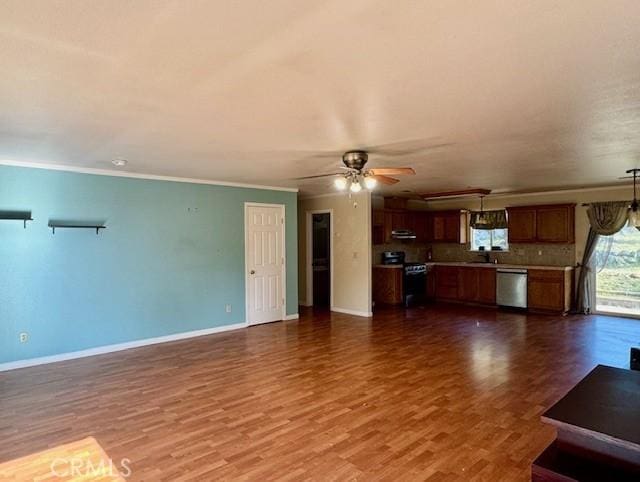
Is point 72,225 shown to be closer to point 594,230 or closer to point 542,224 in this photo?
point 542,224

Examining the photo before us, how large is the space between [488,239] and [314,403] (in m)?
7.14

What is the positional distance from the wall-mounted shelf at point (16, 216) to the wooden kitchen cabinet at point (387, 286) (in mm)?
6334

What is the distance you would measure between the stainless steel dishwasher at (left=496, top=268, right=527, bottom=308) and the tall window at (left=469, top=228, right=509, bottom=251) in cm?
99

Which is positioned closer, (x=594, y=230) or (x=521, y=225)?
(x=594, y=230)

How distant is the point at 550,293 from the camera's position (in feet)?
25.2

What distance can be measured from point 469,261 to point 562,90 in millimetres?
7429

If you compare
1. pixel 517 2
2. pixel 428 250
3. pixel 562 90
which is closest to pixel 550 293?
pixel 428 250

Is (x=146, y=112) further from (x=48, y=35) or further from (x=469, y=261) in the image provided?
(x=469, y=261)

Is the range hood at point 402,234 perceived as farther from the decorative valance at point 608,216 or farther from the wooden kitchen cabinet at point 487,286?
the decorative valance at point 608,216

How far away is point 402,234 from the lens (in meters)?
9.21

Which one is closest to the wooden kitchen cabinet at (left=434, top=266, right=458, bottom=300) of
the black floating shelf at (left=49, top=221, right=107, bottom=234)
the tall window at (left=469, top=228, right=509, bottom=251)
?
the tall window at (left=469, top=228, right=509, bottom=251)

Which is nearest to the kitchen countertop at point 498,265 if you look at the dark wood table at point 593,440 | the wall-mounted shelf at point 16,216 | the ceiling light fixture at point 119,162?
the dark wood table at point 593,440

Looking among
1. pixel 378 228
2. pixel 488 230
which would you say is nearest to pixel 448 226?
pixel 488 230

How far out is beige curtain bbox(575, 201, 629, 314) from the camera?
7254 mm
